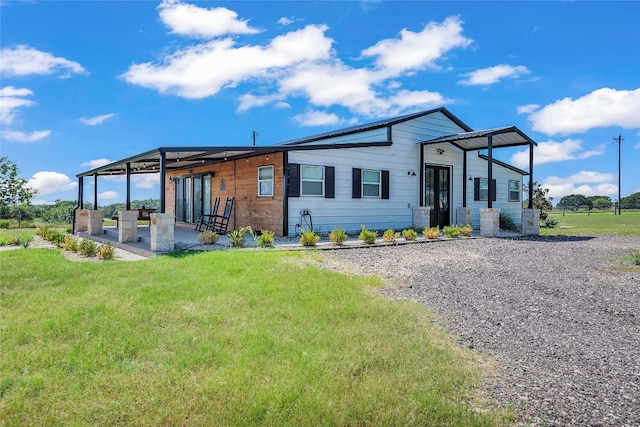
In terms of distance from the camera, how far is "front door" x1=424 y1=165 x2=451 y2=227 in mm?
16078

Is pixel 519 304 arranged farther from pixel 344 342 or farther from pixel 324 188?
pixel 324 188

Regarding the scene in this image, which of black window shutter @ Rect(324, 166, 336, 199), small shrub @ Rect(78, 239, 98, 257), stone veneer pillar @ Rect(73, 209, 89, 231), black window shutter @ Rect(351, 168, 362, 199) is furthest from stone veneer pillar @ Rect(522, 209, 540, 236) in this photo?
stone veneer pillar @ Rect(73, 209, 89, 231)

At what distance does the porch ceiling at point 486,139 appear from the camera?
529 inches

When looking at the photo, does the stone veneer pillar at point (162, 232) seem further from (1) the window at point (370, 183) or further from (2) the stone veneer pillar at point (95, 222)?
(1) the window at point (370, 183)

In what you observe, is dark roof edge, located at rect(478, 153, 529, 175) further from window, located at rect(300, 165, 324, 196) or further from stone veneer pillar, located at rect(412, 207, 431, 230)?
window, located at rect(300, 165, 324, 196)

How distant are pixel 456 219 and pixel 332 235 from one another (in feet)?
27.6

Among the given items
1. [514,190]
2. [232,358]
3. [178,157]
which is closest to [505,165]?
Result: [514,190]

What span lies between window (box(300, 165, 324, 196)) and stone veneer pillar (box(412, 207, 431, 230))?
439 cm

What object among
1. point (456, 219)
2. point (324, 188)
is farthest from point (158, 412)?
point (456, 219)

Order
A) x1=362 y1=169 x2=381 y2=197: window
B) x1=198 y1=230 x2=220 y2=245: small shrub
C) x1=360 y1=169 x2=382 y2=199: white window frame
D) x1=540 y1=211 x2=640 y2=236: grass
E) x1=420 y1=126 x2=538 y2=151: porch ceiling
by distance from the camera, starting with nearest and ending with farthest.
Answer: x1=198 y1=230 x2=220 y2=245: small shrub, x1=420 y1=126 x2=538 y2=151: porch ceiling, x1=360 y1=169 x2=382 y2=199: white window frame, x1=362 y1=169 x2=381 y2=197: window, x1=540 y1=211 x2=640 y2=236: grass

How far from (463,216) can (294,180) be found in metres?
7.93

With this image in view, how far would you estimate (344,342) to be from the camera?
362cm

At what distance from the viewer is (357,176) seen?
536 inches

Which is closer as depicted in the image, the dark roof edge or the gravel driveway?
the gravel driveway
